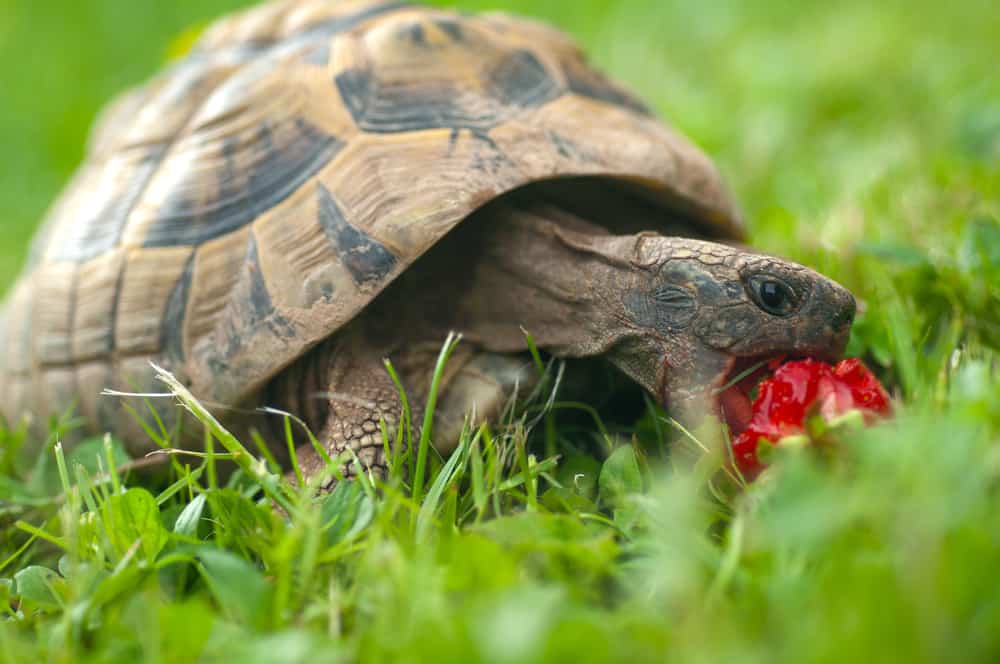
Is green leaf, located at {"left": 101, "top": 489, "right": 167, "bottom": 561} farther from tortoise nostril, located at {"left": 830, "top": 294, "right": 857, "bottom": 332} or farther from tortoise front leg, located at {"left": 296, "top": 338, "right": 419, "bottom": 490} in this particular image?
tortoise nostril, located at {"left": 830, "top": 294, "right": 857, "bottom": 332}

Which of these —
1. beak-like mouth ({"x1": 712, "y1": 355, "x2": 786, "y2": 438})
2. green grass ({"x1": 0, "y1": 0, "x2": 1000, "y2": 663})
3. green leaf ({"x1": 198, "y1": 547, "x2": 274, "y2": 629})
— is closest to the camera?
green grass ({"x1": 0, "y1": 0, "x2": 1000, "y2": 663})

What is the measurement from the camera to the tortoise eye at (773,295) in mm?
1885

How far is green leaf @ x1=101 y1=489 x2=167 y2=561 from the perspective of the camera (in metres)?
1.77

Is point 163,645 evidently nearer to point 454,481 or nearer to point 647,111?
point 454,481

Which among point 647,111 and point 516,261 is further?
point 647,111

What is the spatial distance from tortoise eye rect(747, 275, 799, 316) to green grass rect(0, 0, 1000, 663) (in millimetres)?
326

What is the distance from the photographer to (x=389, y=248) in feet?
6.84

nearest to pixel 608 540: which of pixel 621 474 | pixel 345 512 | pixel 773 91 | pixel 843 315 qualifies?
pixel 621 474

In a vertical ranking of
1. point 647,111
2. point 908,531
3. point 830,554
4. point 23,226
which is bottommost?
point 23,226

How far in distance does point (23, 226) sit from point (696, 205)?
4883mm

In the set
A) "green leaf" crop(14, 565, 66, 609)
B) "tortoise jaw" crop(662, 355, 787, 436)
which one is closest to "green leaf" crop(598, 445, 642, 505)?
"tortoise jaw" crop(662, 355, 787, 436)

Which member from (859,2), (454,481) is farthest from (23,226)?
(859,2)

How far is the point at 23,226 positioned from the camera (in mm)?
5812

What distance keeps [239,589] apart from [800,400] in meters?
1.10
